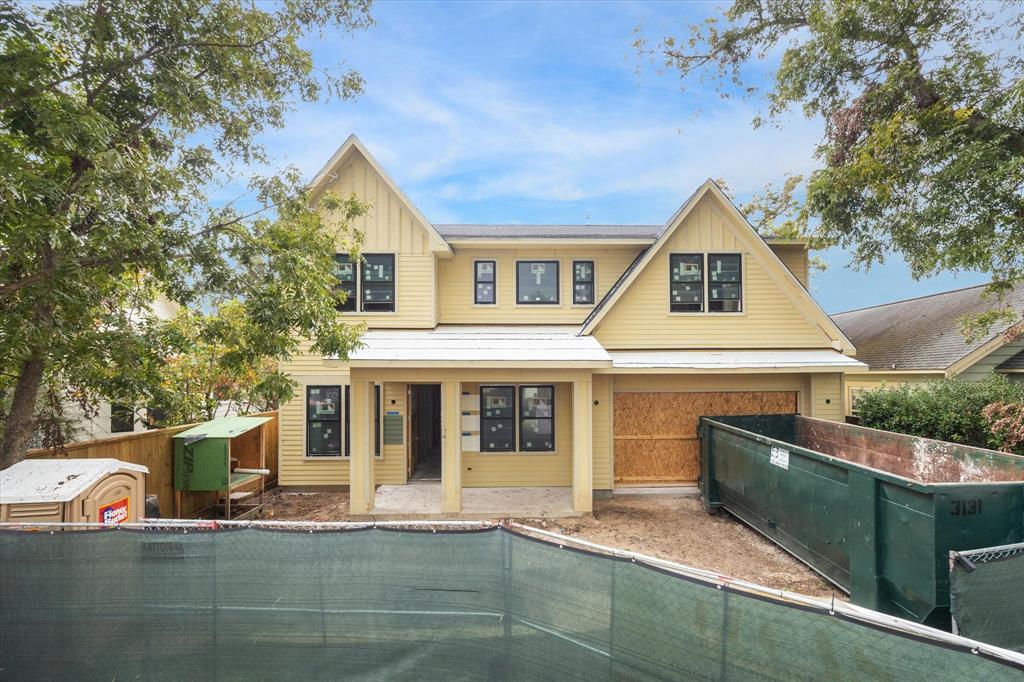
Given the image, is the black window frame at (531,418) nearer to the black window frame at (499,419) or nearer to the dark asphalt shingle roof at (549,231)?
the black window frame at (499,419)

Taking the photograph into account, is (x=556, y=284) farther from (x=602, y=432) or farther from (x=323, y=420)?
(x=323, y=420)

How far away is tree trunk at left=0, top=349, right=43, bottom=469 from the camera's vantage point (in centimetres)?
580

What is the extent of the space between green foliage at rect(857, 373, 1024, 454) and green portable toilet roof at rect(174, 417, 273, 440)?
13.7 meters

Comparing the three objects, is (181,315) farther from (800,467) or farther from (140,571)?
(800,467)

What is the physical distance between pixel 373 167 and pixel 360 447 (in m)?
6.56

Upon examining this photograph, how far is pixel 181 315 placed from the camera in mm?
9508

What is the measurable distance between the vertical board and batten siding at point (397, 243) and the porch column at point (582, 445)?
13.9 ft

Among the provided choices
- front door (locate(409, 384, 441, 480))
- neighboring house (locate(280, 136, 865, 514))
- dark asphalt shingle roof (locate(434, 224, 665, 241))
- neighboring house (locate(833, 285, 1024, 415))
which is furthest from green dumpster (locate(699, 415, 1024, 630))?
front door (locate(409, 384, 441, 480))

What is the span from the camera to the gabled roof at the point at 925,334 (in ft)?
42.9

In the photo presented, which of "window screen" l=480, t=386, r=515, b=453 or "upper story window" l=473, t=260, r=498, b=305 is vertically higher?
"upper story window" l=473, t=260, r=498, b=305

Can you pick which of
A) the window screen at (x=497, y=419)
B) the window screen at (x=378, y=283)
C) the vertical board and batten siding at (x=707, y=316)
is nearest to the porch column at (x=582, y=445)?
the vertical board and batten siding at (x=707, y=316)

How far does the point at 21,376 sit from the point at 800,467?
10.5 metres

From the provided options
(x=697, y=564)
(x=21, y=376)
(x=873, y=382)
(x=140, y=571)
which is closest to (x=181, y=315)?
(x=21, y=376)

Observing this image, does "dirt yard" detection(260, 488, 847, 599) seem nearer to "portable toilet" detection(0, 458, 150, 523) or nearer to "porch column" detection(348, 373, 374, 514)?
"porch column" detection(348, 373, 374, 514)
